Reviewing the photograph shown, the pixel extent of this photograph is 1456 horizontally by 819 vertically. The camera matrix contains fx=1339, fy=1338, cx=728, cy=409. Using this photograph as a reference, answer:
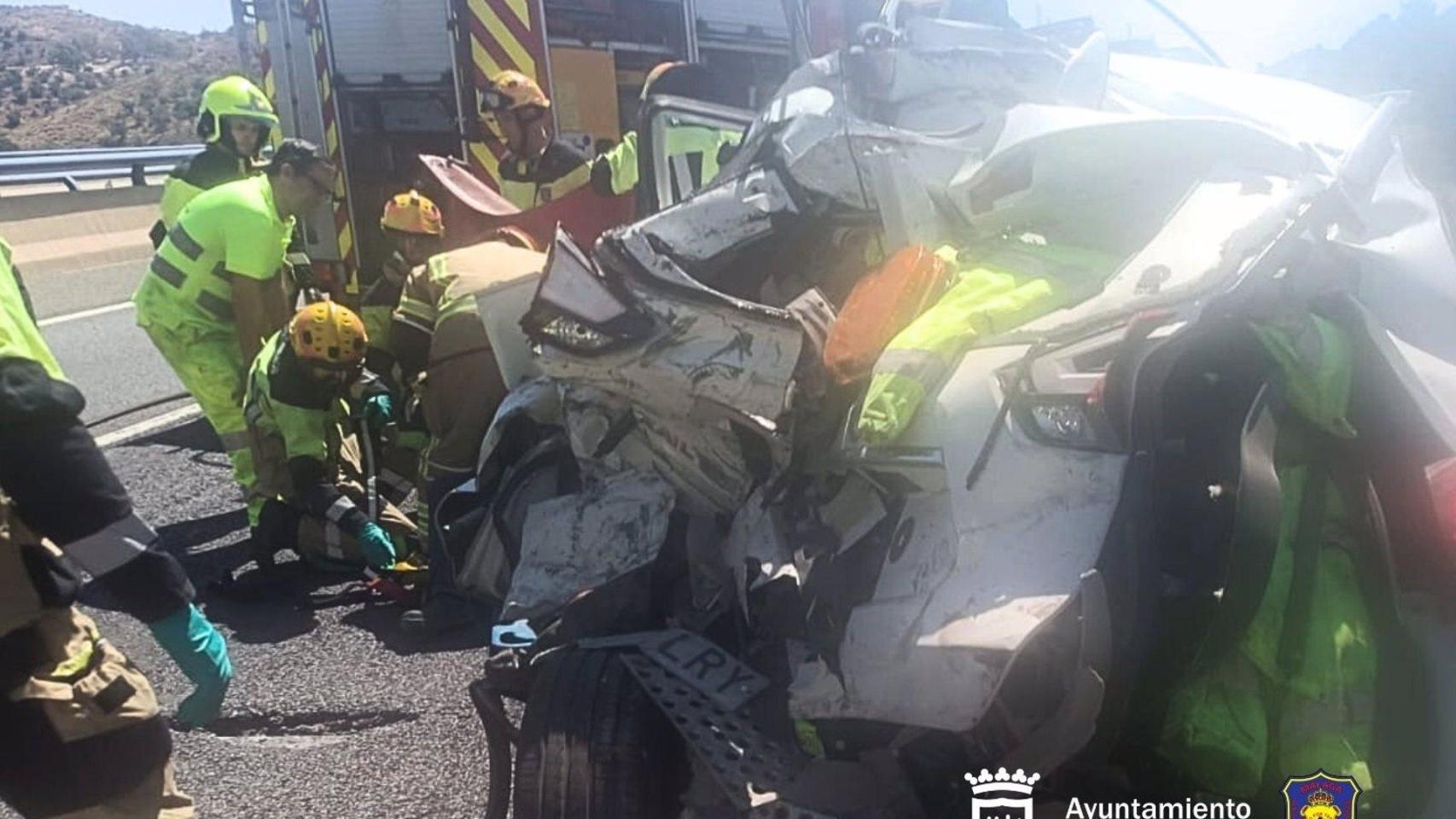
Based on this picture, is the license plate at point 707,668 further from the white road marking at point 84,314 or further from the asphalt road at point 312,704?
the white road marking at point 84,314

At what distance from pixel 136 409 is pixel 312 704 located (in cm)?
358

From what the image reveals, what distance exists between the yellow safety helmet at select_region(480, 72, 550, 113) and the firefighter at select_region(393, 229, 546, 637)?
53.1 inches

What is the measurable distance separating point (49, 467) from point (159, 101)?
39.4m

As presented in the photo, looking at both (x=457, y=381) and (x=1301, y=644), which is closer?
(x=1301, y=644)

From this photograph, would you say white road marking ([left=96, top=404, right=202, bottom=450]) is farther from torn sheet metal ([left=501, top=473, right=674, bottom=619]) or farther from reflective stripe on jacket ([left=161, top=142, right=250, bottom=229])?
torn sheet metal ([left=501, top=473, right=674, bottom=619])

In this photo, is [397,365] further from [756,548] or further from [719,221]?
[756,548]

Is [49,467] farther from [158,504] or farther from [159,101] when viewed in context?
[159,101]

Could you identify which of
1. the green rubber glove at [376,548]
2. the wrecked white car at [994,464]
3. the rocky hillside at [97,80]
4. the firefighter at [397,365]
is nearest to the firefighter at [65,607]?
the wrecked white car at [994,464]

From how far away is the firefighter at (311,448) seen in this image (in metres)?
4.27

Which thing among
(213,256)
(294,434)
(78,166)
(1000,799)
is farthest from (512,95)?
(78,166)

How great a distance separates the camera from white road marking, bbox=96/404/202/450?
607 centimetres

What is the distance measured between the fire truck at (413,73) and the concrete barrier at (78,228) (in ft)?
20.0

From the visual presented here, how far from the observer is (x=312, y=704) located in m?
A: 3.42

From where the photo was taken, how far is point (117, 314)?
32.1 feet
